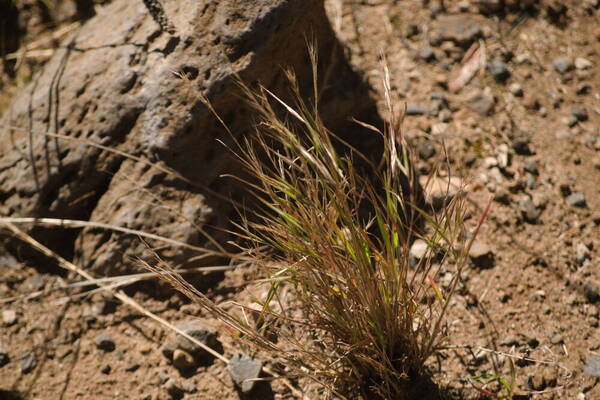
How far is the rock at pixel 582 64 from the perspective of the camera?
2609 mm

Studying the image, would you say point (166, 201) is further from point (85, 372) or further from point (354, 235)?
point (354, 235)

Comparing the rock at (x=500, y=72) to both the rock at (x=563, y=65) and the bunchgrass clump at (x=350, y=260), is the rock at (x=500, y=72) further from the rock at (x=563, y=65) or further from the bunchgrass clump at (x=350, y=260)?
the bunchgrass clump at (x=350, y=260)

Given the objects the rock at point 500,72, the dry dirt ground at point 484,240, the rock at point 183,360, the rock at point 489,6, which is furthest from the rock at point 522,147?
the rock at point 183,360

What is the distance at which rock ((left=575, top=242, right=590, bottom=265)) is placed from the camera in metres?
2.10

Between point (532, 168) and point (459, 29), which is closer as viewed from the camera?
point (532, 168)

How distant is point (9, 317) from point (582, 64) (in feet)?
9.19

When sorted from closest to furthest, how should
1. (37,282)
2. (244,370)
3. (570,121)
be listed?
(244,370), (37,282), (570,121)

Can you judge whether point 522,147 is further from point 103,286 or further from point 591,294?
point 103,286

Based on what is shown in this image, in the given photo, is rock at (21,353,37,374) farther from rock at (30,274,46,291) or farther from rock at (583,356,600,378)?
rock at (583,356,600,378)

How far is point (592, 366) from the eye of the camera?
72.2 inches

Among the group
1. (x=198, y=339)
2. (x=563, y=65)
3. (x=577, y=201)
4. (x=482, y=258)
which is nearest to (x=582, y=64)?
(x=563, y=65)

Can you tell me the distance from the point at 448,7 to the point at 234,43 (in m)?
1.39

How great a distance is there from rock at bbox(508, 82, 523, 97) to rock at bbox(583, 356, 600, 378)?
1.25 metres

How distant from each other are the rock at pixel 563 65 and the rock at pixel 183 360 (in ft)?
6.94
